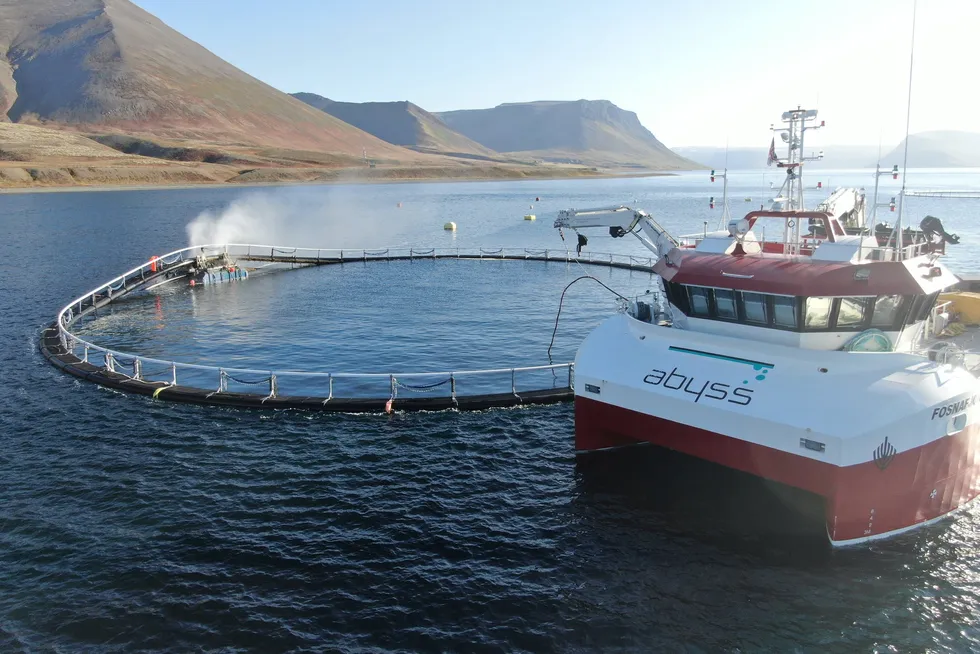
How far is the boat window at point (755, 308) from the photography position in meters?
23.4

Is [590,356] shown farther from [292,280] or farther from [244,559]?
[292,280]

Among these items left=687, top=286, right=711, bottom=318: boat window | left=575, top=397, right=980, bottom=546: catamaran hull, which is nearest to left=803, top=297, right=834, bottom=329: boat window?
left=687, top=286, right=711, bottom=318: boat window

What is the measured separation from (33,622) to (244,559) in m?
5.37

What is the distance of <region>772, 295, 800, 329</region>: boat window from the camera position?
22.7 metres

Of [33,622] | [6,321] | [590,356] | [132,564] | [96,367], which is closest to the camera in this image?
[33,622]

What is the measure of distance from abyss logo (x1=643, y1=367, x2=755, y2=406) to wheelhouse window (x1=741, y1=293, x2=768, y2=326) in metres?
2.84

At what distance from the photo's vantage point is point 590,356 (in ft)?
86.8

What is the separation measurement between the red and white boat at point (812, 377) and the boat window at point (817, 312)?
0.03 metres

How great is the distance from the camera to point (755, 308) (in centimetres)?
2369

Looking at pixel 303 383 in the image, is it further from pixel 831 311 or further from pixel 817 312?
pixel 831 311

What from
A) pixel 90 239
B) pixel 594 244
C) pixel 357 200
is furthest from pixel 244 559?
pixel 357 200

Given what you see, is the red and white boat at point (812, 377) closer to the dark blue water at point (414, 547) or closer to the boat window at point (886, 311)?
the boat window at point (886, 311)

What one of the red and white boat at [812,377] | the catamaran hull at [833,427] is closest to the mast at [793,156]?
the red and white boat at [812,377]

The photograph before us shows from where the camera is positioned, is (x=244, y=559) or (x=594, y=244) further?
(x=594, y=244)
